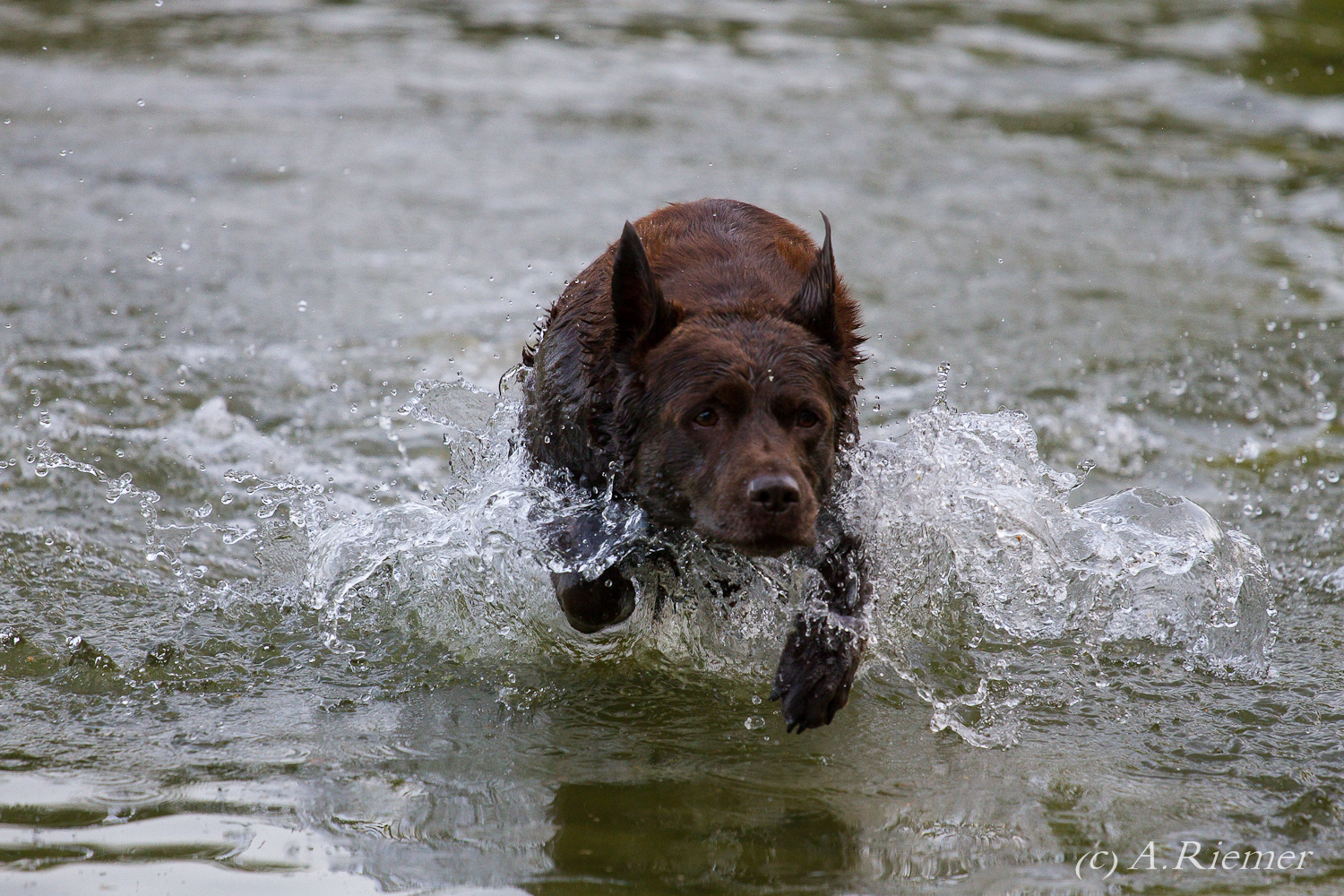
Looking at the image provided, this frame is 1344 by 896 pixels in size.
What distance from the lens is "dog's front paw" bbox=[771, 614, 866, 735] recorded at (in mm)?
4500

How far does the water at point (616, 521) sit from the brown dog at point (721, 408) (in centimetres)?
23

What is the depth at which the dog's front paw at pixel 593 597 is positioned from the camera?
4.91 m

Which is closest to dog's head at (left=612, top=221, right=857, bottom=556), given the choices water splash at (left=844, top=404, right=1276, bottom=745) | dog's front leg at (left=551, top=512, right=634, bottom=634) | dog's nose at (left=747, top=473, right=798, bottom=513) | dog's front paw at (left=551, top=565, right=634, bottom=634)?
dog's nose at (left=747, top=473, right=798, bottom=513)

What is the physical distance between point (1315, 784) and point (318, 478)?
197 inches

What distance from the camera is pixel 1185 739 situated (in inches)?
187

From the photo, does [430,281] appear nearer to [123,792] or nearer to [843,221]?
[843,221]

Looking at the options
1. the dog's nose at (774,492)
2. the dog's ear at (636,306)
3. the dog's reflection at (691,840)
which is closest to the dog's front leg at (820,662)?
the dog's reflection at (691,840)

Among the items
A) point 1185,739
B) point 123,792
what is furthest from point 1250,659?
point 123,792

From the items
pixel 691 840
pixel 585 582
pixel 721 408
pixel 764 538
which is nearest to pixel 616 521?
pixel 585 582

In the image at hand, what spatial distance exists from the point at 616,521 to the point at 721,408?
2.34 ft

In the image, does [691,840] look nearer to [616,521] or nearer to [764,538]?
[764,538]

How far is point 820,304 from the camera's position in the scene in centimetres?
461

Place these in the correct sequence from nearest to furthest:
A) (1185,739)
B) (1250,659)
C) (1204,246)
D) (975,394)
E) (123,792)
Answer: (123,792) < (1185,739) < (1250,659) < (975,394) < (1204,246)

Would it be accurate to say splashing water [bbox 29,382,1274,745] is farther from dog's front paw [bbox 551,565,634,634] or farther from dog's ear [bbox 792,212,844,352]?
dog's ear [bbox 792,212,844,352]
